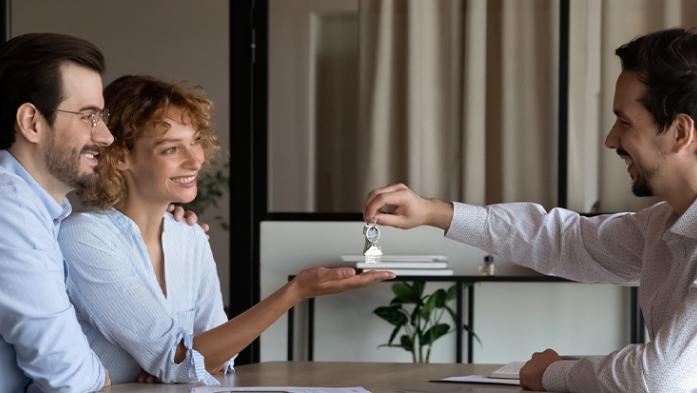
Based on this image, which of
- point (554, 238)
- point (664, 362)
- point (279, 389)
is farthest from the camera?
point (554, 238)

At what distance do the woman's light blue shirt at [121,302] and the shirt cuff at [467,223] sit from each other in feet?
2.02

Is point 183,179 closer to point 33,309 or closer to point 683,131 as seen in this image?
point 33,309

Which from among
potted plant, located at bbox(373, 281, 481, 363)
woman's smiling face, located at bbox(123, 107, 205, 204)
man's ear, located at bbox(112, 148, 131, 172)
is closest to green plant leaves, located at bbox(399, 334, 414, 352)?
potted plant, located at bbox(373, 281, 481, 363)

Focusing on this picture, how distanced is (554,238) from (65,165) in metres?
1.07

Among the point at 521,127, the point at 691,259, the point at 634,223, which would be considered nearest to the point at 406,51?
the point at 521,127

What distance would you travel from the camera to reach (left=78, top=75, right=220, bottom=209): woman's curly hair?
2.51m

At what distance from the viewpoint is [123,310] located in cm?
223

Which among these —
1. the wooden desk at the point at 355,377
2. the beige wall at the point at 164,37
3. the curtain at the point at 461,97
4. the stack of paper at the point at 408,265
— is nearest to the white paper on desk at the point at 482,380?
the wooden desk at the point at 355,377

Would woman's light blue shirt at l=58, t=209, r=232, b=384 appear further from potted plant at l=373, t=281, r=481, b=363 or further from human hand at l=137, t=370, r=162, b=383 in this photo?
potted plant at l=373, t=281, r=481, b=363

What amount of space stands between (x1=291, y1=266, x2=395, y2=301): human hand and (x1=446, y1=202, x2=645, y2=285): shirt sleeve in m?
0.39

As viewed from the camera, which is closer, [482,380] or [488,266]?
[482,380]

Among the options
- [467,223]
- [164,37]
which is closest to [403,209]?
[467,223]

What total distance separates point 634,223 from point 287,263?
2.50 m

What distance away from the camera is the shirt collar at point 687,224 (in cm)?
202
